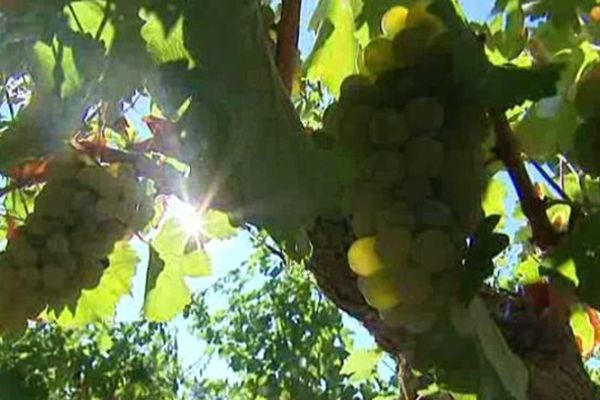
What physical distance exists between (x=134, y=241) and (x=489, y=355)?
1.74 ft

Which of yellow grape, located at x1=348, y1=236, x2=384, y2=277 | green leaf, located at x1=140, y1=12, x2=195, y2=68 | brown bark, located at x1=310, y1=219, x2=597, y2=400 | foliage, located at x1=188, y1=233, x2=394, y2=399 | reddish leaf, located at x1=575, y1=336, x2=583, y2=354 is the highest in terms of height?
green leaf, located at x1=140, y1=12, x2=195, y2=68

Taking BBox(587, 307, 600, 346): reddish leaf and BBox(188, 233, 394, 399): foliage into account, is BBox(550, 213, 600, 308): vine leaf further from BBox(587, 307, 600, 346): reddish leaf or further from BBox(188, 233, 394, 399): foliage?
BBox(188, 233, 394, 399): foliage

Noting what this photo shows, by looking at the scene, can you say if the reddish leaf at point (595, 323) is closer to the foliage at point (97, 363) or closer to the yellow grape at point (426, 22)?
the yellow grape at point (426, 22)

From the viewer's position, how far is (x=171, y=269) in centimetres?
127

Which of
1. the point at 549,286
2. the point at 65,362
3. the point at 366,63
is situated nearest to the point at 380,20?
the point at 366,63

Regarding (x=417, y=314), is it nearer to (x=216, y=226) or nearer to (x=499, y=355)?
(x=499, y=355)

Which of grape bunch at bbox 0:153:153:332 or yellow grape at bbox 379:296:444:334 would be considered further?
grape bunch at bbox 0:153:153:332

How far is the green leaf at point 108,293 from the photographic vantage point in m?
1.21

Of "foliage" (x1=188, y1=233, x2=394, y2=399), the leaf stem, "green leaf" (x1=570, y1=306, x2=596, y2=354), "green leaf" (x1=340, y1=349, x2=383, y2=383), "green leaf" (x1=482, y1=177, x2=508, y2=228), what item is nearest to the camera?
"green leaf" (x1=482, y1=177, x2=508, y2=228)

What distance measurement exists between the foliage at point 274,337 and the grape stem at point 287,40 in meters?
2.83

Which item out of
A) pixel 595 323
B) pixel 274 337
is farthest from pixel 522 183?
pixel 274 337

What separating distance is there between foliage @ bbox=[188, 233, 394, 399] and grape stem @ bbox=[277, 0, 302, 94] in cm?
283

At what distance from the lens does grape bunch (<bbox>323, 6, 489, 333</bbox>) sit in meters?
0.81

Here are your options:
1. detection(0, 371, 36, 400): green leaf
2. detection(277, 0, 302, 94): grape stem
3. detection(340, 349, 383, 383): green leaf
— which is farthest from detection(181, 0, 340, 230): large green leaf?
detection(0, 371, 36, 400): green leaf
